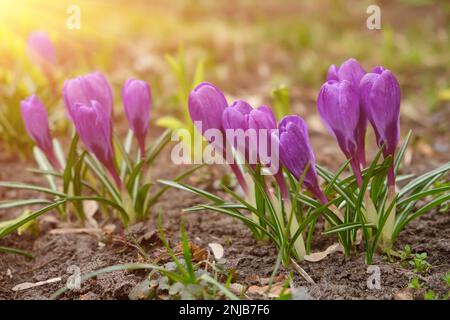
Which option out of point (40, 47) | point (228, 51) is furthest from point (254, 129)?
point (228, 51)

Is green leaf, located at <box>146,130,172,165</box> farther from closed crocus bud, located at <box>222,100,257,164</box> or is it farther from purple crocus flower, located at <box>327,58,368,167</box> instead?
purple crocus flower, located at <box>327,58,368,167</box>

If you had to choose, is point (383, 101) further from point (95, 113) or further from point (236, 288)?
point (95, 113)

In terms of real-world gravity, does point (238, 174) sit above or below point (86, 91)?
below

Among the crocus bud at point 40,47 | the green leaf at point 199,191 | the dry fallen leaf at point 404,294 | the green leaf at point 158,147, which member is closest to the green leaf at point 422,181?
the dry fallen leaf at point 404,294

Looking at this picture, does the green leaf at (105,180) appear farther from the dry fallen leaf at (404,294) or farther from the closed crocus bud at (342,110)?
the dry fallen leaf at (404,294)

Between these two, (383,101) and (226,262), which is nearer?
(383,101)
